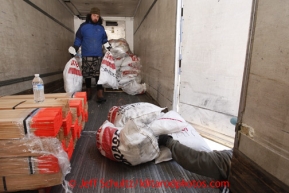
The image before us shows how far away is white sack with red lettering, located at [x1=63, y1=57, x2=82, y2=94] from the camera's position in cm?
288

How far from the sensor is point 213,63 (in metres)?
1.80

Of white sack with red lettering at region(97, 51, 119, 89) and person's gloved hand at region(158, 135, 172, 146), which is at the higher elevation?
white sack with red lettering at region(97, 51, 119, 89)

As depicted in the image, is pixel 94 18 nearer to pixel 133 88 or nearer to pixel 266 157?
pixel 133 88

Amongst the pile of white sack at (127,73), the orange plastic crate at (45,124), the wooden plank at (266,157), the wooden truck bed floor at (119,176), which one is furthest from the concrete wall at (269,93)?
the pile of white sack at (127,73)

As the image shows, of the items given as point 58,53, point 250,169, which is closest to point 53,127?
point 250,169

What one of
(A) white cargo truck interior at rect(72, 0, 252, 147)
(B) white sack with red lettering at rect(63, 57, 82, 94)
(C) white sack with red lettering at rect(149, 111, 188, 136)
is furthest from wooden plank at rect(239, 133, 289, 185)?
(B) white sack with red lettering at rect(63, 57, 82, 94)

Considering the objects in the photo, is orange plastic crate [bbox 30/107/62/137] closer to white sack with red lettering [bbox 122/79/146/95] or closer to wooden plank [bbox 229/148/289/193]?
wooden plank [bbox 229/148/289/193]

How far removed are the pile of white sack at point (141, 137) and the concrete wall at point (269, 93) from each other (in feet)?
2.11

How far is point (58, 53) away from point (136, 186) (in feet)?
13.9

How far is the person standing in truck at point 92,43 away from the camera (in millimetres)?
3172

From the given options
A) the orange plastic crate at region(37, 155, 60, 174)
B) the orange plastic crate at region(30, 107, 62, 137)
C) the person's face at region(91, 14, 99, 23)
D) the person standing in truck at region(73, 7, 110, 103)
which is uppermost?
the person's face at region(91, 14, 99, 23)

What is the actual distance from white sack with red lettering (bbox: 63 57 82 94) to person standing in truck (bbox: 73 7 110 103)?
1.05ft

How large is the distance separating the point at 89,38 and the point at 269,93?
299 centimetres

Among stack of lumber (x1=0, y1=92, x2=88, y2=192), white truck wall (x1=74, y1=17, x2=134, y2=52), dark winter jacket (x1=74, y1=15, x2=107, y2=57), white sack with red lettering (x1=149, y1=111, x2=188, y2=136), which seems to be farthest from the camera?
white truck wall (x1=74, y1=17, x2=134, y2=52)
